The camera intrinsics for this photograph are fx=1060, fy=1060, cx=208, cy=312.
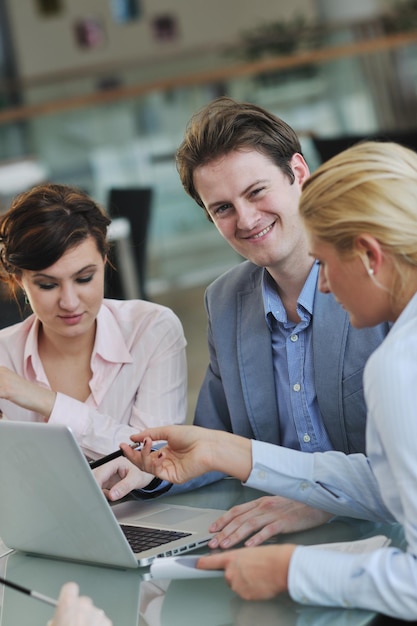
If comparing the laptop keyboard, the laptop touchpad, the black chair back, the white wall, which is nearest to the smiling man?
the laptop touchpad

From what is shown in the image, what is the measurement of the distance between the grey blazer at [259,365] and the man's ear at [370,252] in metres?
0.56

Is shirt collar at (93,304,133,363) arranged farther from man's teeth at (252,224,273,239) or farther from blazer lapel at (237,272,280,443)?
man's teeth at (252,224,273,239)

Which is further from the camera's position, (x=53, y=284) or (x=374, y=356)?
(x=53, y=284)

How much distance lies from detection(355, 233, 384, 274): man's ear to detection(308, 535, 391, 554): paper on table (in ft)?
1.29

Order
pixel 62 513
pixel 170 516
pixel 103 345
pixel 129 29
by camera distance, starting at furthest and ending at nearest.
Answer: pixel 129 29, pixel 103 345, pixel 170 516, pixel 62 513

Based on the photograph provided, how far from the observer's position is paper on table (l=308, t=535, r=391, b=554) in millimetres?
1500

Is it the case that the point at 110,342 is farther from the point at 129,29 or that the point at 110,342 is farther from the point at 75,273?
the point at 129,29

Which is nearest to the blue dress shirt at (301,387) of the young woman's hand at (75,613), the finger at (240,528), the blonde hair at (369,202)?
the finger at (240,528)

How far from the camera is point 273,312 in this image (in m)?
2.12

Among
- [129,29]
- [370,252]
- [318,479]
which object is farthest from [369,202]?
[129,29]

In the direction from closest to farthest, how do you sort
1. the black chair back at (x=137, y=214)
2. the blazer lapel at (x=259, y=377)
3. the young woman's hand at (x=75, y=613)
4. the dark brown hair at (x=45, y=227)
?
the young woman's hand at (x=75, y=613) < the blazer lapel at (x=259, y=377) < the dark brown hair at (x=45, y=227) < the black chair back at (x=137, y=214)

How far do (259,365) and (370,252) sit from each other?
74 cm

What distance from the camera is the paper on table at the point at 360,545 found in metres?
1.50

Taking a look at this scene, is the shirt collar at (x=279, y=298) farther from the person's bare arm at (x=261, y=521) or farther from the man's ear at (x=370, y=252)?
the man's ear at (x=370, y=252)
